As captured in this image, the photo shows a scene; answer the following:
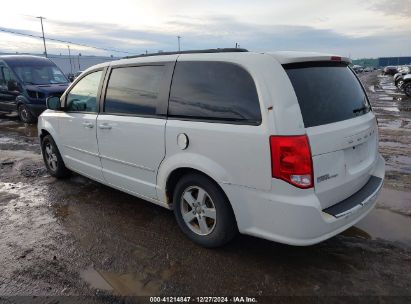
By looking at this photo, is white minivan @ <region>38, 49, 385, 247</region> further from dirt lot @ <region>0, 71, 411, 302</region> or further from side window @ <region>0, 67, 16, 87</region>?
side window @ <region>0, 67, 16, 87</region>

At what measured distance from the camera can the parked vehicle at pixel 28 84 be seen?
438 inches

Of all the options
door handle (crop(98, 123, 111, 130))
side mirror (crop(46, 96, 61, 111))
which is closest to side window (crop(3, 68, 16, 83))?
side mirror (crop(46, 96, 61, 111))

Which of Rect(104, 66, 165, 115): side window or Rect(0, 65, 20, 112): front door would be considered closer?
Rect(104, 66, 165, 115): side window

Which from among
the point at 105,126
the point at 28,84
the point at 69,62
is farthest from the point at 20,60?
the point at 69,62

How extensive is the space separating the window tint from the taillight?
0.28 metres

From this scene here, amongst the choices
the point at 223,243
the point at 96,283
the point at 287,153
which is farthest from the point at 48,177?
the point at 287,153

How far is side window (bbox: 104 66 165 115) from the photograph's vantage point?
3656mm

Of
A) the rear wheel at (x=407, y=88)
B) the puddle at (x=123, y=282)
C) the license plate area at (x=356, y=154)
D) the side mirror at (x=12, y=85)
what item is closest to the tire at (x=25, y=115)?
the side mirror at (x=12, y=85)

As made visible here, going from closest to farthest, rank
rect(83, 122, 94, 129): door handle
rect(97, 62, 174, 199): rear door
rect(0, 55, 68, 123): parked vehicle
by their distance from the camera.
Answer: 1. rect(97, 62, 174, 199): rear door
2. rect(83, 122, 94, 129): door handle
3. rect(0, 55, 68, 123): parked vehicle

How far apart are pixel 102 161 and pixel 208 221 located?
5.69 feet

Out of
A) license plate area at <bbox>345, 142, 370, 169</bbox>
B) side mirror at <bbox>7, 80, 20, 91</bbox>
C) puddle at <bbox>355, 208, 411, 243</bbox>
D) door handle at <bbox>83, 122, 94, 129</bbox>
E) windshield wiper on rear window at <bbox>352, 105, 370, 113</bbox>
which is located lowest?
puddle at <bbox>355, 208, 411, 243</bbox>

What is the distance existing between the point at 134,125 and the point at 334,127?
2030mm

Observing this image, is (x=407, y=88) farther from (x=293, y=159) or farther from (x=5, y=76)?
(x=293, y=159)

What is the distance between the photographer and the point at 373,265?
10.2ft
